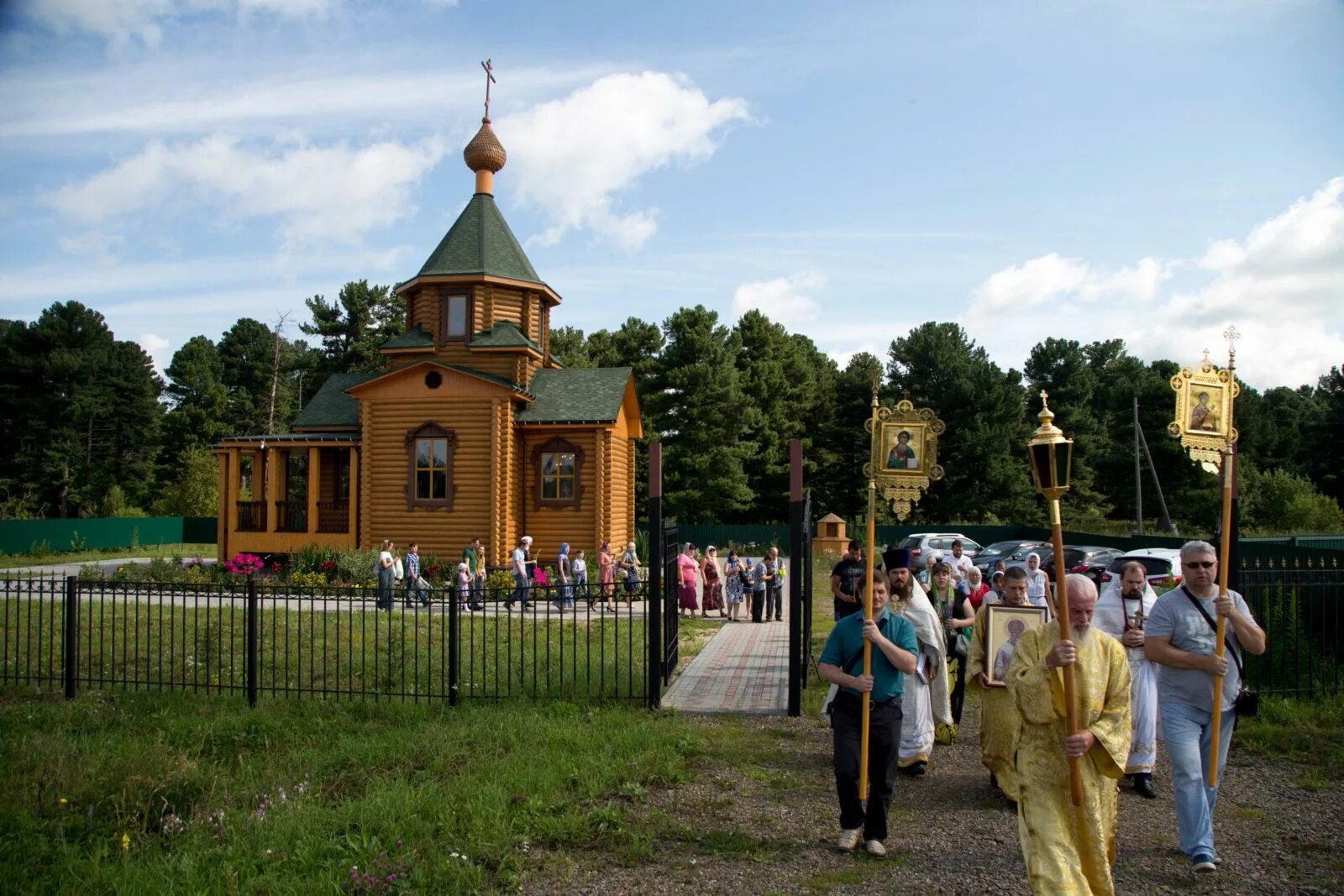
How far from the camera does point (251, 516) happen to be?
25.6m

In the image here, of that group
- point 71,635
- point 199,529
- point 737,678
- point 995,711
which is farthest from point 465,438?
point 199,529

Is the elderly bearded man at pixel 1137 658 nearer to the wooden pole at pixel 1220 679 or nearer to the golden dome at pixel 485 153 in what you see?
the wooden pole at pixel 1220 679

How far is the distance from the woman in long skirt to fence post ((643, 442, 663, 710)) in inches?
412

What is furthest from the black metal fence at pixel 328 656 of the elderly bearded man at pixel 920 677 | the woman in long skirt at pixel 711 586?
the woman in long skirt at pixel 711 586

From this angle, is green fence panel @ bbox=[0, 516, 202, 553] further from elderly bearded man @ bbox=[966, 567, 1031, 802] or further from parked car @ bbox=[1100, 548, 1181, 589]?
elderly bearded man @ bbox=[966, 567, 1031, 802]

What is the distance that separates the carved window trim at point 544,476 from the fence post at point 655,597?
604 inches

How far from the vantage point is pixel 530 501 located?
24.7 metres

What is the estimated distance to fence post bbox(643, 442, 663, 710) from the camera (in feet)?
29.6

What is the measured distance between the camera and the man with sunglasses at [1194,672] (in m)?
5.08

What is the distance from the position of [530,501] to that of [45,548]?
991 inches

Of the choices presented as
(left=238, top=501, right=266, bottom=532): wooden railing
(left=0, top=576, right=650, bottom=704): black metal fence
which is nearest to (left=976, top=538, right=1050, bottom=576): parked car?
(left=0, top=576, right=650, bottom=704): black metal fence

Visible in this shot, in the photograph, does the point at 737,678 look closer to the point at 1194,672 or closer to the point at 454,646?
the point at 454,646

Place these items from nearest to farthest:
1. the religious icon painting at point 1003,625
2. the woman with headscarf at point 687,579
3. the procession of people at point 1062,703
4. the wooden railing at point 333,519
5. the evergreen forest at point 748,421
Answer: the procession of people at point 1062,703 → the religious icon painting at point 1003,625 → the woman with headscarf at point 687,579 → the wooden railing at point 333,519 → the evergreen forest at point 748,421

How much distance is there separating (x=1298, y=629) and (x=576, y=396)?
19.0 metres
